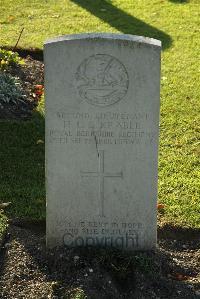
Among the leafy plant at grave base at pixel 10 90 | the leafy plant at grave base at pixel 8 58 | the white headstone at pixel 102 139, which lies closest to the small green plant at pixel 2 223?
the white headstone at pixel 102 139

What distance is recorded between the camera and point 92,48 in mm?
4379

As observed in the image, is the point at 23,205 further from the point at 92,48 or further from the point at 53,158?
the point at 92,48

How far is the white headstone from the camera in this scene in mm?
4410

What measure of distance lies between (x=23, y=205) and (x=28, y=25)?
597 cm

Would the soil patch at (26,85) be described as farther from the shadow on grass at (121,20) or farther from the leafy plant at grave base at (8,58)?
the shadow on grass at (121,20)

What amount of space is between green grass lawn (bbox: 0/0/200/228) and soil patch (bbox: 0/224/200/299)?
671mm

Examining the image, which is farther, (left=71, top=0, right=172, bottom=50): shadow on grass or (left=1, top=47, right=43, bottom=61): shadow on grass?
(left=71, top=0, right=172, bottom=50): shadow on grass

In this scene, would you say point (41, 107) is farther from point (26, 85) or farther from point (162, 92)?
point (162, 92)

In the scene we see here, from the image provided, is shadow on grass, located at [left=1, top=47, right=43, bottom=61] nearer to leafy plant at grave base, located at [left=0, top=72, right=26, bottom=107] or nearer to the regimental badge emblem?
leafy plant at grave base, located at [left=0, top=72, right=26, bottom=107]

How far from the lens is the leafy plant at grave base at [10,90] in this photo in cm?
760

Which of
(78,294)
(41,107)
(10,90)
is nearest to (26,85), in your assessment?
(10,90)

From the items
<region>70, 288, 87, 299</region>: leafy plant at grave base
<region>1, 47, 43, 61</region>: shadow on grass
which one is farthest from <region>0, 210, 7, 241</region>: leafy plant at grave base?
<region>1, 47, 43, 61</region>: shadow on grass

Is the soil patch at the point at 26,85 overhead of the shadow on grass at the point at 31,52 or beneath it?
beneath

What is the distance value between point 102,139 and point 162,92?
149 inches
